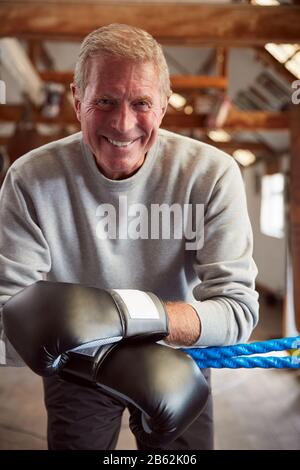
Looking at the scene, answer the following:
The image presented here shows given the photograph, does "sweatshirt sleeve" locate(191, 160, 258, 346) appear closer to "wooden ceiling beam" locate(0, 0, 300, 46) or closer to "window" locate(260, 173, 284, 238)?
"window" locate(260, 173, 284, 238)

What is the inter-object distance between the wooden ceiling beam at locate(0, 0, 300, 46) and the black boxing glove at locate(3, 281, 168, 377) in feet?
3.38

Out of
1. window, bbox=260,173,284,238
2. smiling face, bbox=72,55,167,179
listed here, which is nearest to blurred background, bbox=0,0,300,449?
window, bbox=260,173,284,238

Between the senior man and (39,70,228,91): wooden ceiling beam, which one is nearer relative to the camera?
the senior man

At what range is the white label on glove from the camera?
23.9 inches

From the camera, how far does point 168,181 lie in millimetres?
757

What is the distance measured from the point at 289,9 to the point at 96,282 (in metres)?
1.10

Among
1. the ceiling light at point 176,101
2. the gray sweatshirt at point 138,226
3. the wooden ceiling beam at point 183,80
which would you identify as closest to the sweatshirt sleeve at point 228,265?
the gray sweatshirt at point 138,226

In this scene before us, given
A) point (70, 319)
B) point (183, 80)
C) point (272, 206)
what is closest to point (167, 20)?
point (272, 206)

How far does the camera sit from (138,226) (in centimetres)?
77

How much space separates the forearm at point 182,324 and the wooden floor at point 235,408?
0.78ft

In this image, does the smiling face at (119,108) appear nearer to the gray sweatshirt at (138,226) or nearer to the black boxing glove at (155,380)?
the gray sweatshirt at (138,226)

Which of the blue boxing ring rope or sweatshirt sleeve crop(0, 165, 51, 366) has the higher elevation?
sweatshirt sleeve crop(0, 165, 51, 366)

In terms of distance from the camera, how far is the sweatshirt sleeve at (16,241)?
0.73 meters
